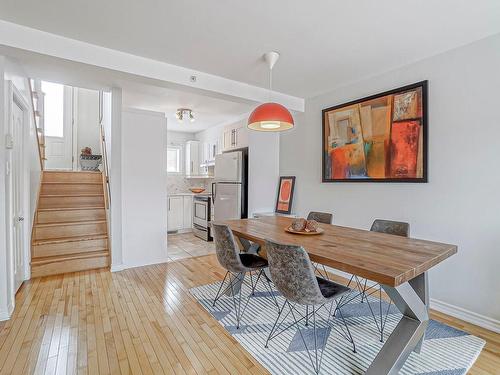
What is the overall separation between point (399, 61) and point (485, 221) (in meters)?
1.76

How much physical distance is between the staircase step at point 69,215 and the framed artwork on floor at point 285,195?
2.88 m

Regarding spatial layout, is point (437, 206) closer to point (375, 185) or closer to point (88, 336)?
point (375, 185)

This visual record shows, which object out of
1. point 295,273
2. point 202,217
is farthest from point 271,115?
point 202,217

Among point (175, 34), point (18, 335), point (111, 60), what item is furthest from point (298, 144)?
point (18, 335)

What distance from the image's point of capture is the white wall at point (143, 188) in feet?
12.2

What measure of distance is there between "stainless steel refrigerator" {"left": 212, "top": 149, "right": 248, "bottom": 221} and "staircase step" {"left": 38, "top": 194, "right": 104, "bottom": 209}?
2.05 meters

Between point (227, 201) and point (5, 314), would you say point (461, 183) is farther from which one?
point (5, 314)

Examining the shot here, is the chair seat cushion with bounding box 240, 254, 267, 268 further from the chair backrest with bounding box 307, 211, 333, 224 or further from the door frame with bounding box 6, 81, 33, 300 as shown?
the door frame with bounding box 6, 81, 33, 300

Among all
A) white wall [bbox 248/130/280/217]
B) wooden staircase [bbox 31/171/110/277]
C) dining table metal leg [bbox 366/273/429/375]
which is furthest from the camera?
white wall [bbox 248/130/280/217]

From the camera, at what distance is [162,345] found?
6.57 feet

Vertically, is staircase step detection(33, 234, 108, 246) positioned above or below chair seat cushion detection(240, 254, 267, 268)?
below

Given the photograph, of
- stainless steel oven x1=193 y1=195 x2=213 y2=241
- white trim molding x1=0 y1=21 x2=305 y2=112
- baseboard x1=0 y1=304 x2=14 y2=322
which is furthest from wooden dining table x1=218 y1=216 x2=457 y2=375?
stainless steel oven x1=193 y1=195 x2=213 y2=241

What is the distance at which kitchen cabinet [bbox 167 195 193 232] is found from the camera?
5.98 metres

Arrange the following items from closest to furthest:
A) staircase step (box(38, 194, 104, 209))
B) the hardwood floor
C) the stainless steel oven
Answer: the hardwood floor, staircase step (box(38, 194, 104, 209)), the stainless steel oven
